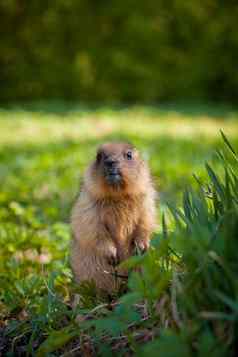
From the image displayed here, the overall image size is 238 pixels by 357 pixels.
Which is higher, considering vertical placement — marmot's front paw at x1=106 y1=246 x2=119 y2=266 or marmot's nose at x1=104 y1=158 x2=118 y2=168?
marmot's nose at x1=104 y1=158 x2=118 y2=168

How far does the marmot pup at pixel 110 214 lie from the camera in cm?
311

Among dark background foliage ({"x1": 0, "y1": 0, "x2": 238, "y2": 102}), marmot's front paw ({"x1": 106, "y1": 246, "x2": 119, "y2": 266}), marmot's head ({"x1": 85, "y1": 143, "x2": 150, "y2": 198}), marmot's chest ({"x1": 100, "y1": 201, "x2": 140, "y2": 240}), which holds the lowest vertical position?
marmot's front paw ({"x1": 106, "y1": 246, "x2": 119, "y2": 266})

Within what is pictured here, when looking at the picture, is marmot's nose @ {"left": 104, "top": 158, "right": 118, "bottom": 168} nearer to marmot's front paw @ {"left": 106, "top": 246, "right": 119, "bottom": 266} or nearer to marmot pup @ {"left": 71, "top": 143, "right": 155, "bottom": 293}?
marmot pup @ {"left": 71, "top": 143, "right": 155, "bottom": 293}

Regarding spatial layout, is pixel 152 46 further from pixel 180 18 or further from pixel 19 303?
pixel 19 303

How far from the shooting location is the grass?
2045 mm

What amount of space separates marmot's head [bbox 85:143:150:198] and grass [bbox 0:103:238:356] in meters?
0.33

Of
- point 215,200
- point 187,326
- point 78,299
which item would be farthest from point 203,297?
point 78,299

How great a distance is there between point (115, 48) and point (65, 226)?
13601mm

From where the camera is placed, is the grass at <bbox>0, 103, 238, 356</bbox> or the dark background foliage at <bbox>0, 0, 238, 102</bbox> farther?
the dark background foliage at <bbox>0, 0, 238, 102</bbox>

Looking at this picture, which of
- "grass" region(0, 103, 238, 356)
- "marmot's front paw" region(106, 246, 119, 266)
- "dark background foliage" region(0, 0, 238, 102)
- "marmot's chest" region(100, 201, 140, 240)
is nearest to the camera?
"grass" region(0, 103, 238, 356)

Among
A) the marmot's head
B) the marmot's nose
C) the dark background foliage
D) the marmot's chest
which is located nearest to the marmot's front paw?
the marmot's chest

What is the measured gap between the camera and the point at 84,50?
1734cm

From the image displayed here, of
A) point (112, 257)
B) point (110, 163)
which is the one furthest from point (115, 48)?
point (112, 257)

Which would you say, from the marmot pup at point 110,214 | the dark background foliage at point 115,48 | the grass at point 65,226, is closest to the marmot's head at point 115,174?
the marmot pup at point 110,214
